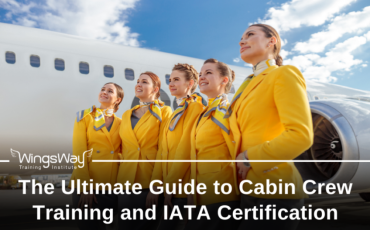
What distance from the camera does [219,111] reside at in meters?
1.84

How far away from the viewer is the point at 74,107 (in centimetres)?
482

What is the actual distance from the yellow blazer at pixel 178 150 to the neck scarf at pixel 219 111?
7.8 inches

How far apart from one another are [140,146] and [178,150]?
52 cm

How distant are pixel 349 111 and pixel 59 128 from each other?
4060mm

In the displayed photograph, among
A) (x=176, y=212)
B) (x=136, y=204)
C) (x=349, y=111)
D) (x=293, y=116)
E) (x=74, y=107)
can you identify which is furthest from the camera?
(x=74, y=107)

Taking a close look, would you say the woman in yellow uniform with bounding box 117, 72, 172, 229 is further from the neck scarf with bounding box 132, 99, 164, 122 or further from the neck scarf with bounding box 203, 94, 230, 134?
the neck scarf with bounding box 203, 94, 230, 134

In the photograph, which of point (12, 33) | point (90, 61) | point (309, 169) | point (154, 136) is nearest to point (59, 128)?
point (90, 61)

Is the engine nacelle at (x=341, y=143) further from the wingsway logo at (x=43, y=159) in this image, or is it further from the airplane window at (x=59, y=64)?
the airplane window at (x=59, y=64)

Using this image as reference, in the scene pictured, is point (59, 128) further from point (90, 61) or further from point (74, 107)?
point (90, 61)

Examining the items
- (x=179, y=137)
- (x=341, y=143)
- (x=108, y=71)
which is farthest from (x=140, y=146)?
(x=108, y=71)

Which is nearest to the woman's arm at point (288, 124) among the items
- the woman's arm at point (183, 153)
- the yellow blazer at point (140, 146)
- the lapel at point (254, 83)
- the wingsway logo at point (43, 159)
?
the lapel at point (254, 83)

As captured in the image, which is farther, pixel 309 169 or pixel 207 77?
pixel 309 169

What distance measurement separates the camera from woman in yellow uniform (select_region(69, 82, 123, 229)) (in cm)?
243

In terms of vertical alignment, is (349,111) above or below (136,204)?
above
